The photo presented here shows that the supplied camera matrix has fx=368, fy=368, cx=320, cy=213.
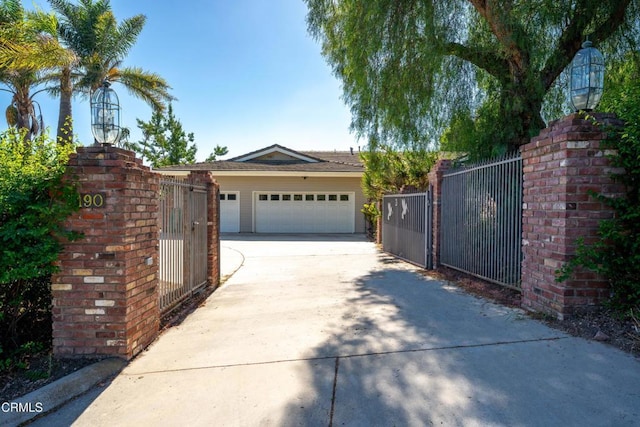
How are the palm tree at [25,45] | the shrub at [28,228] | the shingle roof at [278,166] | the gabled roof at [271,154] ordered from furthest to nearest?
the gabled roof at [271,154]
the shingle roof at [278,166]
the palm tree at [25,45]
the shrub at [28,228]

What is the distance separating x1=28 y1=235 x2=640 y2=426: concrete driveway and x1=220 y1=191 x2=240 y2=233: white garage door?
13.4 m

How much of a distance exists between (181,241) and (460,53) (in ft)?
19.9

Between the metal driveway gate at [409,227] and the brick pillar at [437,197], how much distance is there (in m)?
0.16

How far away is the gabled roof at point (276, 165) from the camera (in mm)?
17219

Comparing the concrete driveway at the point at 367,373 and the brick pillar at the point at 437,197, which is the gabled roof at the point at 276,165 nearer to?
the brick pillar at the point at 437,197

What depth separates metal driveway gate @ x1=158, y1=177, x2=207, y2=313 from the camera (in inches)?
181

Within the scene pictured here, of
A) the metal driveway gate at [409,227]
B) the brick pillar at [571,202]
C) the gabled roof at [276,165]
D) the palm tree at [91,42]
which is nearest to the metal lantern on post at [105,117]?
the brick pillar at [571,202]

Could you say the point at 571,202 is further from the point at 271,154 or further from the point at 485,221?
the point at 271,154

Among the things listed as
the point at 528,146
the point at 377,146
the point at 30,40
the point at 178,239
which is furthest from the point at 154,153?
the point at 528,146

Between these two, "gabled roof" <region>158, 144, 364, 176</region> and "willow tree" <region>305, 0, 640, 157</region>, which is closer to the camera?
"willow tree" <region>305, 0, 640, 157</region>

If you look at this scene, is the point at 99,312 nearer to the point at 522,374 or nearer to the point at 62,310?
the point at 62,310

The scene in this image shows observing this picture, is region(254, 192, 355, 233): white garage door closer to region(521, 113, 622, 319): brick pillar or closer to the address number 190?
region(521, 113, 622, 319): brick pillar

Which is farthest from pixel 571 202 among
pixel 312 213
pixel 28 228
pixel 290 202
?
pixel 290 202

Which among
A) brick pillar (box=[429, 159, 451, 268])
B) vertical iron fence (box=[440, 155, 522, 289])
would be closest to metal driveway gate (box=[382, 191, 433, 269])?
brick pillar (box=[429, 159, 451, 268])
